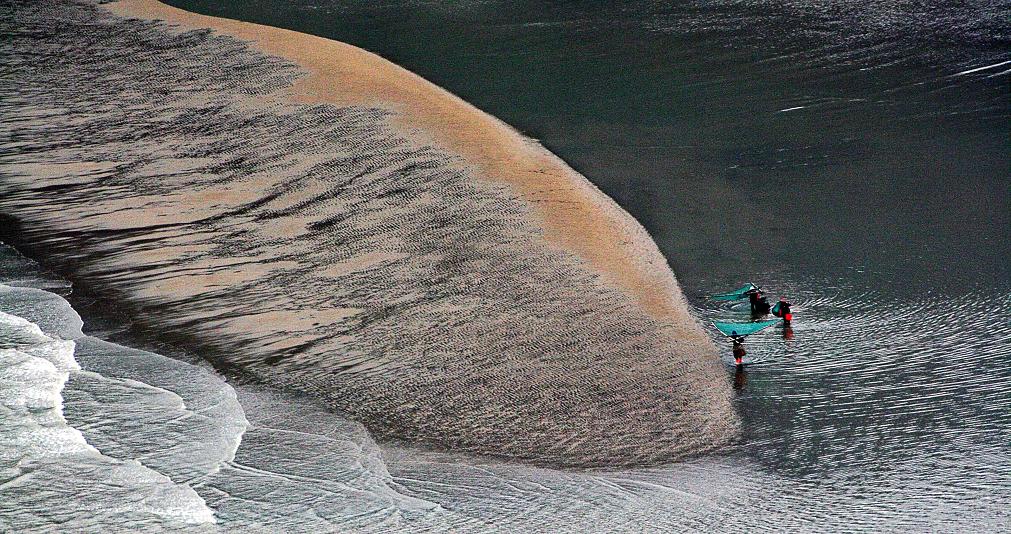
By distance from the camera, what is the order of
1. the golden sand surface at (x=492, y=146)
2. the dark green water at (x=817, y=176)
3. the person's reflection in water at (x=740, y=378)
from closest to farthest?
1. the dark green water at (x=817, y=176)
2. the person's reflection in water at (x=740, y=378)
3. the golden sand surface at (x=492, y=146)

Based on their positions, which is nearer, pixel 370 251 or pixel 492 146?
pixel 370 251

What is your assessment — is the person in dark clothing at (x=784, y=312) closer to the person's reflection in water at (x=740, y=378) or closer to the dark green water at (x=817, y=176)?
the dark green water at (x=817, y=176)

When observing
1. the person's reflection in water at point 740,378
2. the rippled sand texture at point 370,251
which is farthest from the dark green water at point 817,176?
the rippled sand texture at point 370,251

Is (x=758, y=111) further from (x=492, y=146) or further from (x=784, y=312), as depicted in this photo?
(x=784, y=312)

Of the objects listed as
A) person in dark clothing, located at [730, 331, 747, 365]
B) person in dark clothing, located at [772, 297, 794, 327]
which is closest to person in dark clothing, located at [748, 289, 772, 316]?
person in dark clothing, located at [772, 297, 794, 327]

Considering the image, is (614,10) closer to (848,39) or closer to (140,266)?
(848,39)

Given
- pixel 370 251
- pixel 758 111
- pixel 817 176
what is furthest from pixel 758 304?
pixel 758 111
